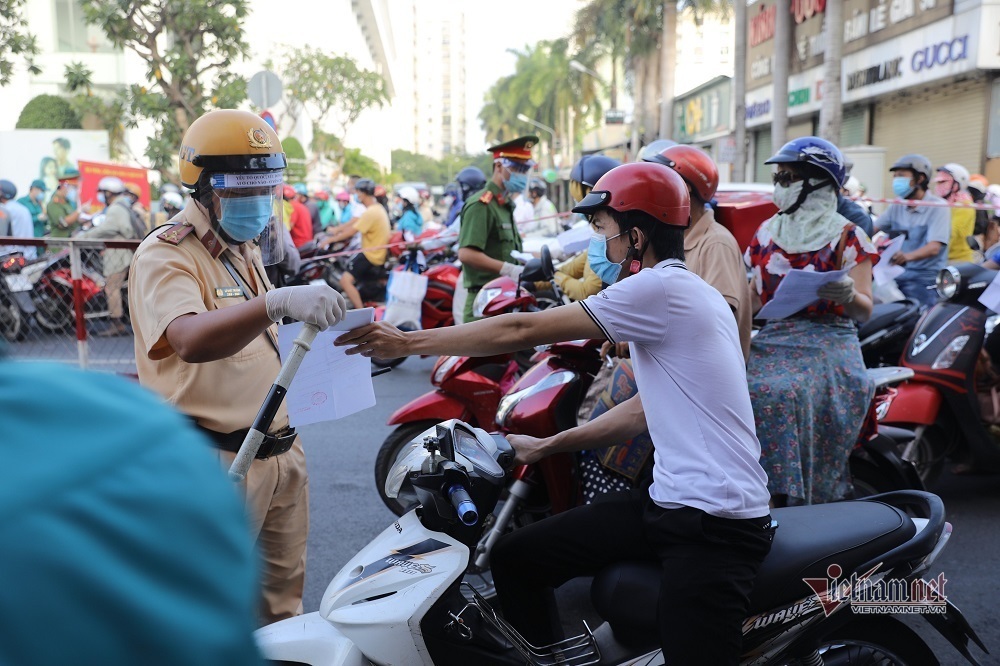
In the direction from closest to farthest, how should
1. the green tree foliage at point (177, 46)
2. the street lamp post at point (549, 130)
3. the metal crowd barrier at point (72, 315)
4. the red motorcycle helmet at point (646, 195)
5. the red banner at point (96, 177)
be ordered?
the red motorcycle helmet at point (646, 195)
the metal crowd barrier at point (72, 315)
the red banner at point (96, 177)
the green tree foliage at point (177, 46)
the street lamp post at point (549, 130)

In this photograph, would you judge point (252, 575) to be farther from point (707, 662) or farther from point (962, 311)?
point (962, 311)

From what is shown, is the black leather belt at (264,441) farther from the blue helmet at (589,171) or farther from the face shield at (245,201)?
the blue helmet at (589,171)

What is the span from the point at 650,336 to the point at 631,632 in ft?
2.78

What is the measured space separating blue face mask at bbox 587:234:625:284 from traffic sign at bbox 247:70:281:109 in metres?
8.05

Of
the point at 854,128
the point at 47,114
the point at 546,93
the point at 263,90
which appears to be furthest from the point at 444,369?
the point at 546,93

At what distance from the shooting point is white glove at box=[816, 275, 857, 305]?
3781mm

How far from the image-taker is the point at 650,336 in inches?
96.3

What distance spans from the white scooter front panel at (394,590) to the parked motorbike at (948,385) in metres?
3.37

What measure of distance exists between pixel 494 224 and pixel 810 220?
8.01 ft

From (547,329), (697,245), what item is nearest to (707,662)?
(547,329)

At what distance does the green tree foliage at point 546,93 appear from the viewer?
5681cm

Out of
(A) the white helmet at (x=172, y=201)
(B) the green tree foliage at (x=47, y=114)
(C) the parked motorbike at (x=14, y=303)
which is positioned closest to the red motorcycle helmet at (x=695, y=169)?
(C) the parked motorbike at (x=14, y=303)

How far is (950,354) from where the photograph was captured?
509cm

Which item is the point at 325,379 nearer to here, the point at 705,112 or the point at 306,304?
the point at 306,304
